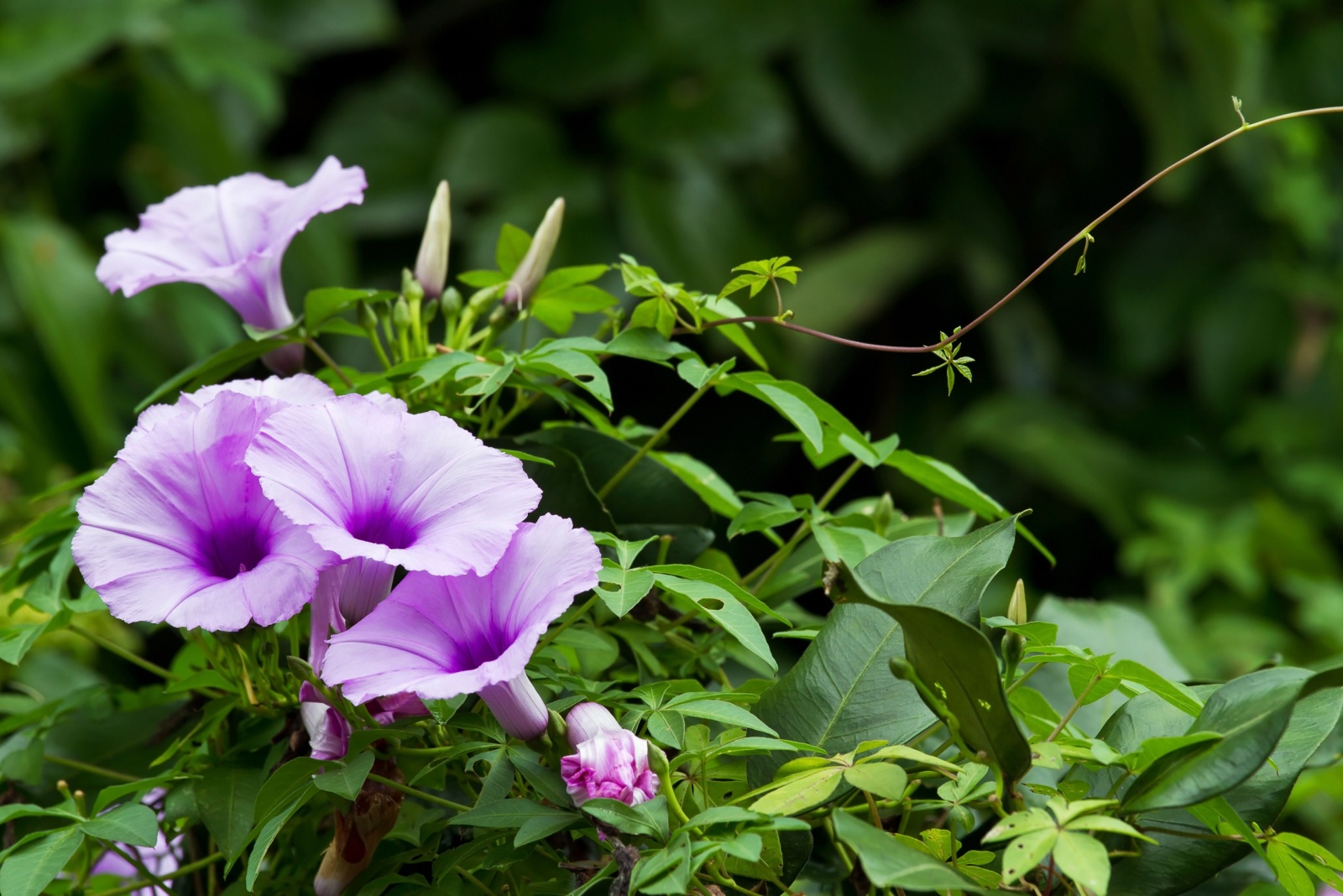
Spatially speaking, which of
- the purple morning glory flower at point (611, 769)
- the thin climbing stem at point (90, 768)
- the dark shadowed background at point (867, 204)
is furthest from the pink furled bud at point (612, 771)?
the dark shadowed background at point (867, 204)

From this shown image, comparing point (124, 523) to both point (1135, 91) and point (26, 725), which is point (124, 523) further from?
point (1135, 91)

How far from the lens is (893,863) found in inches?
10.8

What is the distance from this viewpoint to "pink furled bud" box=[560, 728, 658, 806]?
0.99 feet

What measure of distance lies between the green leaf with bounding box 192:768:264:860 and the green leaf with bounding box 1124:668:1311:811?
0.25m

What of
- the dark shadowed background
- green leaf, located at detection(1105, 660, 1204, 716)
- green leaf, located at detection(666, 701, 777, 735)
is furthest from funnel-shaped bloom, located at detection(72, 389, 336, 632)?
the dark shadowed background

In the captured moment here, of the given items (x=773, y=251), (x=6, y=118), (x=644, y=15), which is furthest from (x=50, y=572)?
(x=644, y=15)

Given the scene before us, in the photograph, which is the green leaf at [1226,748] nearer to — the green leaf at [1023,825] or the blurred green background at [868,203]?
the green leaf at [1023,825]

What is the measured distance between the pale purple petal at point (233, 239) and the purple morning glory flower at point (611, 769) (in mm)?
228

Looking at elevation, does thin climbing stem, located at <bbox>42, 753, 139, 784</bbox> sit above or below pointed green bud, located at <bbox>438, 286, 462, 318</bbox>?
below

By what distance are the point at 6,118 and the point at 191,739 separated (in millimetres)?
1376

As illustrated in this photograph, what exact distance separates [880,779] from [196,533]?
0.20 meters

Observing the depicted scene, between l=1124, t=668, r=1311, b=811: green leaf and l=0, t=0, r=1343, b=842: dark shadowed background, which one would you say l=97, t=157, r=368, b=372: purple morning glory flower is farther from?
l=0, t=0, r=1343, b=842: dark shadowed background

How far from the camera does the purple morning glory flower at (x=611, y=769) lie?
0.30 m

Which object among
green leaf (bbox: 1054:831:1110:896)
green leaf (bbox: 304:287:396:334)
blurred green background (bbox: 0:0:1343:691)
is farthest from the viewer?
blurred green background (bbox: 0:0:1343:691)
